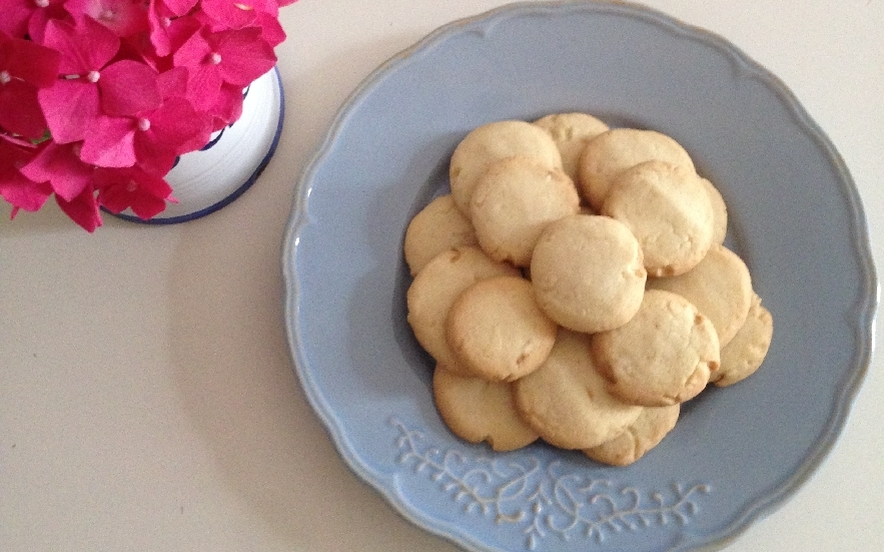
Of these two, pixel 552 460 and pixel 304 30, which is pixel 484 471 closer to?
pixel 552 460

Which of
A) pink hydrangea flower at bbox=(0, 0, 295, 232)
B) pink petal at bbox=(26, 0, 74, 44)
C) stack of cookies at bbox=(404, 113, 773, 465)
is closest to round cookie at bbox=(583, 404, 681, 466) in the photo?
stack of cookies at bbox=(404, 113, 773, 465)

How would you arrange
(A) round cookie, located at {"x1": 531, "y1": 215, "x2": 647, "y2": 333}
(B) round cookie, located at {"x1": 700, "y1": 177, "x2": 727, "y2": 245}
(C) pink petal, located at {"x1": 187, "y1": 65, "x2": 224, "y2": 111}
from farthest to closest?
(B) round cookie, located at {"x1": 700, "y1": 177, "x2": 727, "y2": 245} → (A) round cookie, located at {"x1": 531, "y1": 215, "x2": 647, "y2": 333} → (C) pink petal, located at {"x1": 187, "y1": 65, "x2": 224, "y2": 111}

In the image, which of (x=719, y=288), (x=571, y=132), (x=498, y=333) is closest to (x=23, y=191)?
(x=498, y=333)

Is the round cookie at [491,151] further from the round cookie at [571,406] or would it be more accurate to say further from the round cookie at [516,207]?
the round cookie at [571,406]

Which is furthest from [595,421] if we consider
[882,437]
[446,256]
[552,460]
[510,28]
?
[510,28]

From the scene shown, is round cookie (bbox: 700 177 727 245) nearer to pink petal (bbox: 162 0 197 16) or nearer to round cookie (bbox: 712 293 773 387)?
round cookie (bbox: 712 293 773 387)

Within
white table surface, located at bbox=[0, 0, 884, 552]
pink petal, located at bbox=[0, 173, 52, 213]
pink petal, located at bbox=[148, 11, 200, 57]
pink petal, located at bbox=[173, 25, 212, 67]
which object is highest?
pink petal, located at bbox=[148, 11, 200, 57]

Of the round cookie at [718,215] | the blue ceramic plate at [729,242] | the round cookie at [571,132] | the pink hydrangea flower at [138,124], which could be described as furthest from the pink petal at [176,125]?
the round cookie at [718,215]
